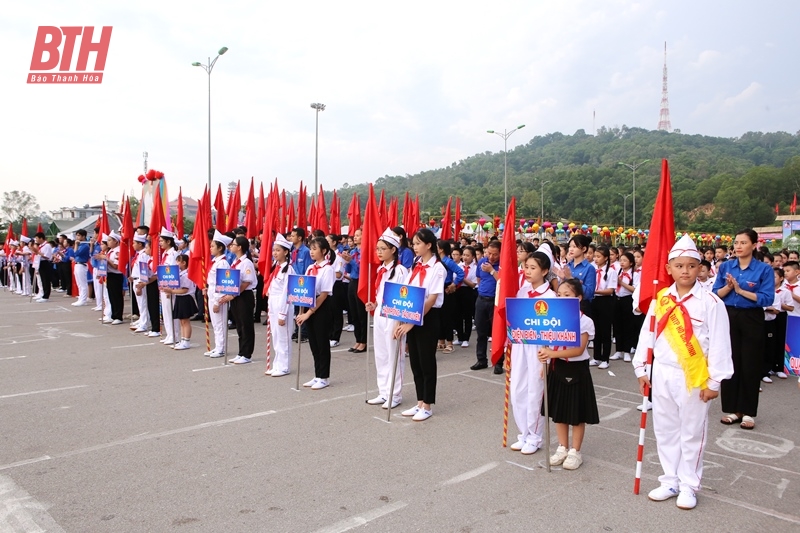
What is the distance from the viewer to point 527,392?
17.3 ft

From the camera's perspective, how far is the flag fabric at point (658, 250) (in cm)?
455

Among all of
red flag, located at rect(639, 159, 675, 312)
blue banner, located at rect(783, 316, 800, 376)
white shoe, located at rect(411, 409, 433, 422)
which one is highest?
red flag, located at rect(639, 159, 675, 312)

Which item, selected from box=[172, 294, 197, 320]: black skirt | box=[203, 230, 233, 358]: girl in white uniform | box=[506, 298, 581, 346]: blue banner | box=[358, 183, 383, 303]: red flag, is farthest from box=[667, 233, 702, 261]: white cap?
box=[172, 294, 197, 320]: black skirt

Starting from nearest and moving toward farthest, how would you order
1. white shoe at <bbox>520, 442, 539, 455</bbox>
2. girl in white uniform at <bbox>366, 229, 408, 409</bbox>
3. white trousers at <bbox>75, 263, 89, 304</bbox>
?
white shoe at <bbox>520, 442, 539, 455</bbox>, girl in white uniform at <bbox>366, 229, 408, 409</bbox>, white trousers at <bbox>75, 263, 89, 304</bbox>

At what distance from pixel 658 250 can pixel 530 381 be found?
154cm

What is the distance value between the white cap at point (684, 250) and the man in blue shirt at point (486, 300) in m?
4.40

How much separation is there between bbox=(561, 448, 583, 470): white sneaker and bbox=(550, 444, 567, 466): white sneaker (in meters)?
0.04

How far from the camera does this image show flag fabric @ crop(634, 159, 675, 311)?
4.55m

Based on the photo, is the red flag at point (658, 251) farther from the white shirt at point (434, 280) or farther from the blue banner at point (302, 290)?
the blue banner at point (302, 290)

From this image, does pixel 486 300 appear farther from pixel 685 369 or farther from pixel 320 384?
pixel 685 369

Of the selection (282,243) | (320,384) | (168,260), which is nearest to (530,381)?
(320,384)

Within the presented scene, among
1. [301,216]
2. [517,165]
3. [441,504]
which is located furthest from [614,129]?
[441,504]

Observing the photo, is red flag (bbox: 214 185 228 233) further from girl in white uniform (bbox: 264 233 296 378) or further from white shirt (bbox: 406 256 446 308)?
white shirt (bbox: 406 256 446 308)

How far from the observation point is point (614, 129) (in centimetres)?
18775
